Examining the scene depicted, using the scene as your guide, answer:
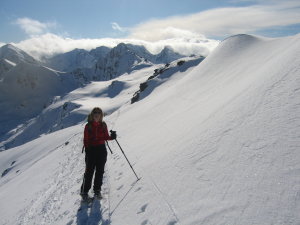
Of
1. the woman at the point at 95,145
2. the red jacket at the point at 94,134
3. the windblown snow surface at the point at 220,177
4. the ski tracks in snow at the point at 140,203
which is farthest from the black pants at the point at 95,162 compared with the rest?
the ski tracks in snow at the point at 140,203

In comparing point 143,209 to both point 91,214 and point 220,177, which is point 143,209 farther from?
point 220,177

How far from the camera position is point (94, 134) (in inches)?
349

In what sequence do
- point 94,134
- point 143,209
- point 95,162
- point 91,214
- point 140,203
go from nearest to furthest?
1. point 143,209
2. point 140,203
3. point 91,214
4. point 94,134
5. point 95,162

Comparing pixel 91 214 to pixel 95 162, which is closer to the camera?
pixel 91 214

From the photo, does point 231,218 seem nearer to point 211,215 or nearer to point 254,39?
point 211,215

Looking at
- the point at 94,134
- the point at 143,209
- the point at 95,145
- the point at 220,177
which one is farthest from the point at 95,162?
the point at 220,177

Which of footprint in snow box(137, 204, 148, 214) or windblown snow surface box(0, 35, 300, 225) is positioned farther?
footprint in snow box(137, 204, 148, 214)

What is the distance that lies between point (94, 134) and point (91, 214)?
2330 millimetres

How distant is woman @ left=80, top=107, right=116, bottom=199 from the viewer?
884cm

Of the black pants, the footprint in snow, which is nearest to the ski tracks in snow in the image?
the footprint in snow

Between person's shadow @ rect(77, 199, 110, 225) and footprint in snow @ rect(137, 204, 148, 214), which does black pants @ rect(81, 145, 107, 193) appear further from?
footprint in snow @ rect(137, 204, 148, 214)

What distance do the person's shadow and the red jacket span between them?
6.07ft

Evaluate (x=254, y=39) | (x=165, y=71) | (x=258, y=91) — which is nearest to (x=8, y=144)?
(x=165, y=71)

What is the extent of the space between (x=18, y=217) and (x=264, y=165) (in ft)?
34.0
